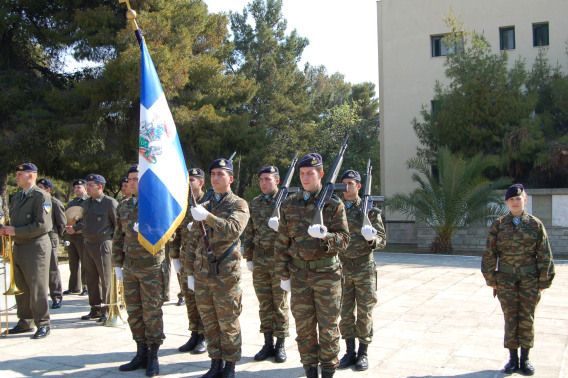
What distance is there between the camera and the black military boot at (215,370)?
5004 millimetres

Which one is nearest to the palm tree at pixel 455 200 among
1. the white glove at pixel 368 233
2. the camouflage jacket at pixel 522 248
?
the camouflage jacket at pixel 522 248

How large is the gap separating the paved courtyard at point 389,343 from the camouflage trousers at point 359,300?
387 mm

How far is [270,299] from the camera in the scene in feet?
19.7

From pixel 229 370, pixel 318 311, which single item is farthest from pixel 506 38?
pixel 229 370

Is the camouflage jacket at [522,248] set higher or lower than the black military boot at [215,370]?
higher

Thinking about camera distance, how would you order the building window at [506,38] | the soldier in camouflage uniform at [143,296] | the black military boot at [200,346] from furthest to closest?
the building window at [506,38], the black military boot at [200,346], the soldier in camouflage uniform at [143,296]

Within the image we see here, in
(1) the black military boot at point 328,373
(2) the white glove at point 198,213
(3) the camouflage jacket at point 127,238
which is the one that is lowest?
(1) the black military boot at point 328,373

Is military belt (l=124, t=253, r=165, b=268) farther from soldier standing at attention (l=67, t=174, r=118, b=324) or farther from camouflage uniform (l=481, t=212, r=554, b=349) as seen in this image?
camouflage uniform (l=481, t=212, r=554, b=349)

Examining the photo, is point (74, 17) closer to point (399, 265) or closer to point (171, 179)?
point (399, 265)

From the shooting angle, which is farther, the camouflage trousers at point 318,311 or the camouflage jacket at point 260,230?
the camouflage jacket at point 260,230

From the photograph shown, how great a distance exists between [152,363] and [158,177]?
1898mm

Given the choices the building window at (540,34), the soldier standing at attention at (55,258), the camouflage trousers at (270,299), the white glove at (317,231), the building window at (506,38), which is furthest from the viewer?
the building window at (506,38)

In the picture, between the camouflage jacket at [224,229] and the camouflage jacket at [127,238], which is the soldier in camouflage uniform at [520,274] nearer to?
the camouflage jacket at [224,229]

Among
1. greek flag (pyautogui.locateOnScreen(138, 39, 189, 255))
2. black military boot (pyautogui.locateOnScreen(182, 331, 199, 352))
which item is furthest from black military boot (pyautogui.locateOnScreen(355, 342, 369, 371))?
greek flag (pyautogui.locateOnScreen(138, 39, 189, 255))
